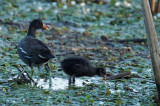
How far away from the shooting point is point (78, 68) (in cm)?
711

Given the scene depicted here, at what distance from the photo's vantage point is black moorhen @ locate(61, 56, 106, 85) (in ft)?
23.4

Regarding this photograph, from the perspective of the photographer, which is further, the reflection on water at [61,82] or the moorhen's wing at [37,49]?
the reflection on water at [61,82]

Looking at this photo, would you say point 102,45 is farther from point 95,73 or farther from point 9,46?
point 95,73

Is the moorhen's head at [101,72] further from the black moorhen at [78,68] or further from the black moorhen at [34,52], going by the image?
the black moorhen at [34,52]

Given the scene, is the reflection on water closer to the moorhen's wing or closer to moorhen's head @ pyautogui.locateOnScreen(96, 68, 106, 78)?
moorhen's head @ pyautogui.locateOnScreen(96, 68, 106, 78)

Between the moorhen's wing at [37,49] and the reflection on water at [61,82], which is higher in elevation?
the moorhen's wing at [37,49]

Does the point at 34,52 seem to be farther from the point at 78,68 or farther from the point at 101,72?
the point at 101,72

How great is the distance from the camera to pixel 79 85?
288 inches

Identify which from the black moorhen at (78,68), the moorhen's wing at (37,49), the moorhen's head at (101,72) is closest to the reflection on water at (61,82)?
the black moorhen at (78,68)

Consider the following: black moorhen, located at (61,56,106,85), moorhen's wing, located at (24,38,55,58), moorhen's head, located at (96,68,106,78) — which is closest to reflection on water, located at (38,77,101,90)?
black moorhen, located at (61,56,106,85)

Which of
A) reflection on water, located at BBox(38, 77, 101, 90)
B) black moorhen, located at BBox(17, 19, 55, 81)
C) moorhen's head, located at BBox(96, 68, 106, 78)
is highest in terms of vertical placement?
black moorhen, located at BBox(17, 19, 55, 81)

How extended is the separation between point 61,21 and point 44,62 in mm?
6296

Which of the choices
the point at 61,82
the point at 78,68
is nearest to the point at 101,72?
the point at 78,68

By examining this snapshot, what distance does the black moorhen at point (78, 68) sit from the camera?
7.12m
